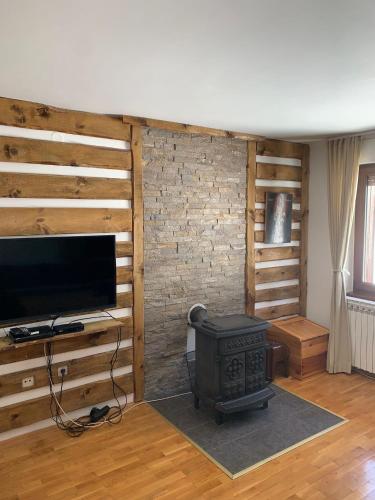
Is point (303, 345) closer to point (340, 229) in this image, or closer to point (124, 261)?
point (340, 229)

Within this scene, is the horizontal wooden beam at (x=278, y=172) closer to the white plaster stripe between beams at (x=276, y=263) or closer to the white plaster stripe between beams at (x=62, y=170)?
the white plaster stripe between beams at (x=276, y=263)

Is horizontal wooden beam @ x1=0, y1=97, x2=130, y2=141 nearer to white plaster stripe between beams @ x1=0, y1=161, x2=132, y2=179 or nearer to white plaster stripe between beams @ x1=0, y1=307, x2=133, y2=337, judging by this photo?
white plaster stripe between beams @ x1=0, y1=161, x2=132, y2=179

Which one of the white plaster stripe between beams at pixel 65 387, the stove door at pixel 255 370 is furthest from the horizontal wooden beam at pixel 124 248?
the stove door at pixel 255 370

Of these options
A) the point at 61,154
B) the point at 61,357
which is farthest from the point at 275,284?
the point at 61,154

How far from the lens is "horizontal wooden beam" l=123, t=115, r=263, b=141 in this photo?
331 cm

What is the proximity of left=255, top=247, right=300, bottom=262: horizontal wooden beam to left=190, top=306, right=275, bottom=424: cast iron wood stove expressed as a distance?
101 cm

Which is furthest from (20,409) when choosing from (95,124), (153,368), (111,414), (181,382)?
(95,124)

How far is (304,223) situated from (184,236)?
166 cm

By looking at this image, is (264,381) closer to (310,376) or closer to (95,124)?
(310,376)

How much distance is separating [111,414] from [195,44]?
2.81 meters

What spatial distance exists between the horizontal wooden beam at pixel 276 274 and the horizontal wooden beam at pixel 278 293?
11 cm

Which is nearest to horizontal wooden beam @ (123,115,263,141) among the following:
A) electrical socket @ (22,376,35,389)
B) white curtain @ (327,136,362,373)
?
white curtain @ (327,136,362,373)

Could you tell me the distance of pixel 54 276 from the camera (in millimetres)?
2867

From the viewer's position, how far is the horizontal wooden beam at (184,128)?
331 cm
